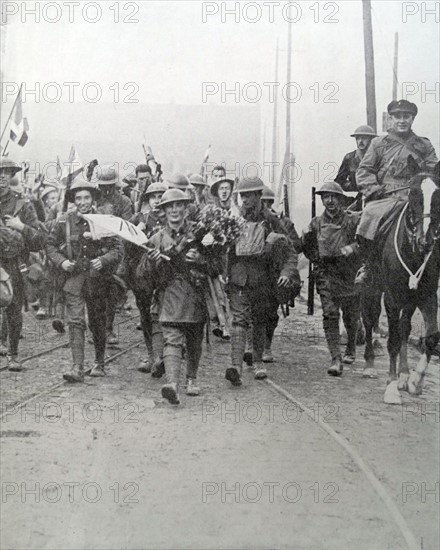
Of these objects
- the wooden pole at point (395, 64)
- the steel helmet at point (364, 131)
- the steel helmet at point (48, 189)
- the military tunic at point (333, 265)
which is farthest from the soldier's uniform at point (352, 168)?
the steel helmet at point (48, 189)

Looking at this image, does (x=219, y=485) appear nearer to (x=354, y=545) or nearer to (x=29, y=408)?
Answer: (x=354, y=545)

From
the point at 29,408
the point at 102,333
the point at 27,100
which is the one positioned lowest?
the point at 29,408

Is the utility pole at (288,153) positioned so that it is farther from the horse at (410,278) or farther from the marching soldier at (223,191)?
the horse at (410,278)

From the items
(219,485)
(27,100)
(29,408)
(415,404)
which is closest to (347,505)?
(219,485)

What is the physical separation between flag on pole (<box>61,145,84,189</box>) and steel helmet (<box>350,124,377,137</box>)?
2.12 m

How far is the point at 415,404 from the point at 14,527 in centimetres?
305

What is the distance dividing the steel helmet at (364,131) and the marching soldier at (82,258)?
6.96 ft

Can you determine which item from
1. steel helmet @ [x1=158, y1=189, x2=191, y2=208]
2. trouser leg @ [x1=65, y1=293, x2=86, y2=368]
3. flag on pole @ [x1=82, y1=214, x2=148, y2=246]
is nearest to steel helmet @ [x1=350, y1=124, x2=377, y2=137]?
steel helmet @ [x1=158, y1=189, x2=191, y2=208]

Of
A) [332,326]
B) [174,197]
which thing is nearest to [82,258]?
[174,197]

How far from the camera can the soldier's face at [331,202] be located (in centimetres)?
696

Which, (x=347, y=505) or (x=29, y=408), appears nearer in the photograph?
(x=347, y=505)

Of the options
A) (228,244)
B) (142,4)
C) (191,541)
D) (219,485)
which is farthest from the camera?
(228,244)

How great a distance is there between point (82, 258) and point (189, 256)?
3.48ft

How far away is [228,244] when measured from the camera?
21.3 ft
